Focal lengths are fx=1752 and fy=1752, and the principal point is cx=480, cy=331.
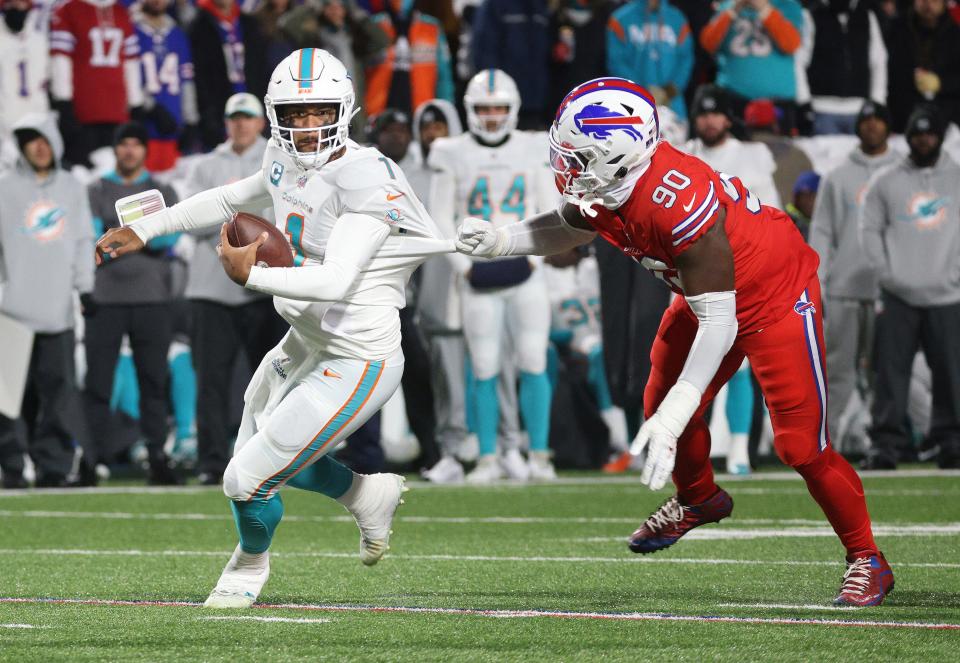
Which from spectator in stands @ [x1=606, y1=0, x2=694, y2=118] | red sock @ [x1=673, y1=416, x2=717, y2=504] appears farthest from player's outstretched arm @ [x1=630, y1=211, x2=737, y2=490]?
spectator in stands @ [x1=606, y1=0, x2=694, y2=118]

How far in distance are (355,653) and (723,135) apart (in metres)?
6.01

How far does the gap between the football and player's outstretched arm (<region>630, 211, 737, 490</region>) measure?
3.66 feet

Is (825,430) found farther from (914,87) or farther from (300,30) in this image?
(914,87)

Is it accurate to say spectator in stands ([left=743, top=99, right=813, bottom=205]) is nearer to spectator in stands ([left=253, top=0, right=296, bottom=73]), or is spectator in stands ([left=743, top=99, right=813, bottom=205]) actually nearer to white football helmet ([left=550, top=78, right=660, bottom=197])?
spectator in stands ([left=253, top=0, right=296, bottom=73])

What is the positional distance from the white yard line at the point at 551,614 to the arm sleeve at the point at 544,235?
3.77 feet

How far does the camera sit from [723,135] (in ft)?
31.8

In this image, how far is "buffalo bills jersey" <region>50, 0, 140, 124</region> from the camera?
11398 mm

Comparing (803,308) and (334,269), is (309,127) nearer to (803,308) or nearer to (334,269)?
(334,269)

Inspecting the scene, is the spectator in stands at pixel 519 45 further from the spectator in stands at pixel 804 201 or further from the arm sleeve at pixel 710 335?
the arm sleeve at pixel 710 335

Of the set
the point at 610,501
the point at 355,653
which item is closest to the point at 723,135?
the point at 610,501

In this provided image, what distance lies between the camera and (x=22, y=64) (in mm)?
11641

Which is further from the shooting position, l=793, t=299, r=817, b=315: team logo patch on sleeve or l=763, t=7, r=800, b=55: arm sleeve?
l=763, t=7, r=800, b=55: arm sleeve

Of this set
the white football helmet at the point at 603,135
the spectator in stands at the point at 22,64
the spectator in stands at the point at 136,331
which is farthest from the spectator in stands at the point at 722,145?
the white football helmet at the point at 603,135

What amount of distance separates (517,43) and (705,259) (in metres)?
7.13
